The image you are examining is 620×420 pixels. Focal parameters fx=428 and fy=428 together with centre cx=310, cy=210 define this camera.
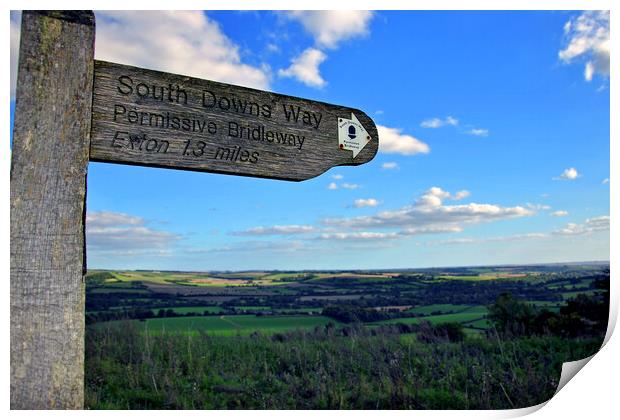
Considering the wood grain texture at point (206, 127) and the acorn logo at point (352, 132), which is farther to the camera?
the acorn logo at point (352, 132)

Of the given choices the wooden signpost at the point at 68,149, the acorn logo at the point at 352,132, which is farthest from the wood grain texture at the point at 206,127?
the acorn logo at the point at 352,132

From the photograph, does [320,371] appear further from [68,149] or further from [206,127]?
[68,149]

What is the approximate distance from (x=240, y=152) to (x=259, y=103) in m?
0.31

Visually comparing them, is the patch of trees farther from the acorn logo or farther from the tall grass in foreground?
the acorn logo

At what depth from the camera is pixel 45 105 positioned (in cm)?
184

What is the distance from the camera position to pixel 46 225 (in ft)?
5.87

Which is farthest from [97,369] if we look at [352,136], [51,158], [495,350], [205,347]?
→ [495,350]

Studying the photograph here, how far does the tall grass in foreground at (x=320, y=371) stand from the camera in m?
3.58

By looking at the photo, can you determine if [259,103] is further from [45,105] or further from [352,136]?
[45,105]

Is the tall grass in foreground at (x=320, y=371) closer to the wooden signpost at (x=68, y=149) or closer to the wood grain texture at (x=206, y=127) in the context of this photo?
the wooden signpost at (x=68, y=149)

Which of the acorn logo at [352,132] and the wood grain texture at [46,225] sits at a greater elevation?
the acorn logo at [352,132]

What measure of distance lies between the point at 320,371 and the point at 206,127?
9.23 feet

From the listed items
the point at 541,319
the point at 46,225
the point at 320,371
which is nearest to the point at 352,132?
the point at 46,225

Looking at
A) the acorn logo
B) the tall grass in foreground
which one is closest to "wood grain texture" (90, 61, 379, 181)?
the acorn logo
